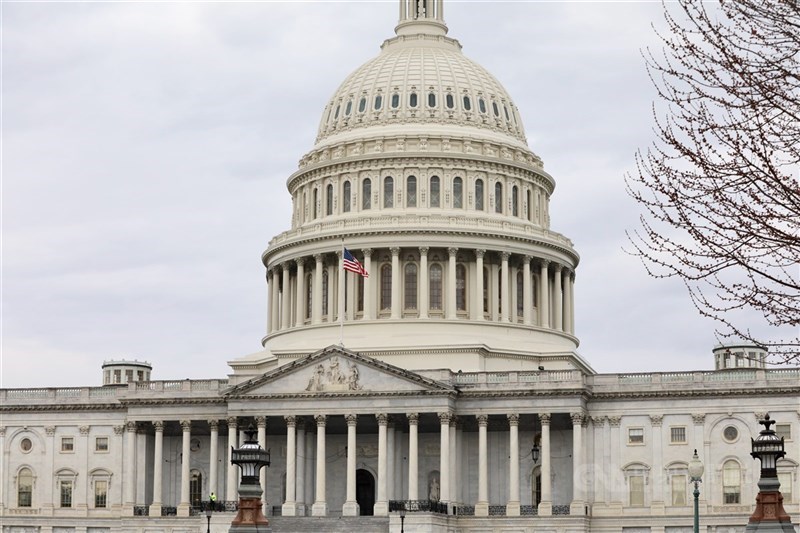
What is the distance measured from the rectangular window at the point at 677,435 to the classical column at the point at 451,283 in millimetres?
21355

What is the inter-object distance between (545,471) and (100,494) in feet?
111

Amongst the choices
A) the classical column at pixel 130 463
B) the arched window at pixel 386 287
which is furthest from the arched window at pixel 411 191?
the classical column at pixel 130 463

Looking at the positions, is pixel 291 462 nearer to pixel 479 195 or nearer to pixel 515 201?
pixel 479 195

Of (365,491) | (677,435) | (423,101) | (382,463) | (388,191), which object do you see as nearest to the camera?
(382,463)

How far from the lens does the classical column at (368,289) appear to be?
4865 inches

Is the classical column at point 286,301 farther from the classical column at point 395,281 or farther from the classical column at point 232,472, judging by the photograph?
the classical column at point 232,472

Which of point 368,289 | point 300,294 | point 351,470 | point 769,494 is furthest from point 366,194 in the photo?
point 769,494

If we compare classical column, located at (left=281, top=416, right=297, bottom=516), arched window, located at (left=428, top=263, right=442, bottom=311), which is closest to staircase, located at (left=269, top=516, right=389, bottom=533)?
classical column, located at (left=281, top=416, right=297, bottom=516)

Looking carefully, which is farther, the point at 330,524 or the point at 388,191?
the point at 388,191

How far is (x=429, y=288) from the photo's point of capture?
4884 inches

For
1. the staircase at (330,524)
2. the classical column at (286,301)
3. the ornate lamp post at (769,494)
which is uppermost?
the classical column at (286,301)

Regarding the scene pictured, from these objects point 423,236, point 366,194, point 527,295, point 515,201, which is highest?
point 366,194

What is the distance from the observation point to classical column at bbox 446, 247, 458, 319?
122312 mm

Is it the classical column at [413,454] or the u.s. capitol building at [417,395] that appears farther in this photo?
the u.s. capitol building at [417,395]
